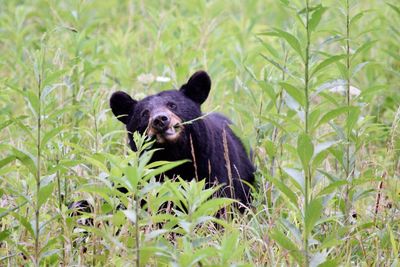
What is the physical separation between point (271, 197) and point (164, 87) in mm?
2218

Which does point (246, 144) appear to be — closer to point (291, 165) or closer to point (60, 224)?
point (291, 165)

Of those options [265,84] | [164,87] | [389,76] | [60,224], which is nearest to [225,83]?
[164,87]

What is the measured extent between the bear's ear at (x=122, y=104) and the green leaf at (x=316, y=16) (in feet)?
7.69

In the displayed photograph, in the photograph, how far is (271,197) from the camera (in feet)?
20.2

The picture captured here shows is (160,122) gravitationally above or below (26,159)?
above

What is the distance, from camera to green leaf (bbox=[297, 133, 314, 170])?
4.42 meters

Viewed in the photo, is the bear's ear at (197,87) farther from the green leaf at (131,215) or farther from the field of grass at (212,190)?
the green leaf at (131,215)

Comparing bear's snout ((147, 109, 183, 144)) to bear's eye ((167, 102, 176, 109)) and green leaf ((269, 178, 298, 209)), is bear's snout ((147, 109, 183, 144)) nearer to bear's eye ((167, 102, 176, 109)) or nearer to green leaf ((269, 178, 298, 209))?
bear's eye ((167, 102, 176, 109))

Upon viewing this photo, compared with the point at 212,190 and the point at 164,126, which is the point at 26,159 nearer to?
the point at 212,190

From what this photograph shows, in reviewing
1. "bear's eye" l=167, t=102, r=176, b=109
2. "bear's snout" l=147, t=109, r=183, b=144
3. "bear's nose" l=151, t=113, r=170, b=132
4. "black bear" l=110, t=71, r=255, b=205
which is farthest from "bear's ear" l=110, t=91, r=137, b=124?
"bear's nose" l=151, t=113, r=170, b=132

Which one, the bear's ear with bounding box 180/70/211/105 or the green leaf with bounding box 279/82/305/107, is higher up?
the bear's ear with bounding box 180/70/211/105

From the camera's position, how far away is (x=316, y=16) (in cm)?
470

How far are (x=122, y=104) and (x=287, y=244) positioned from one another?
2.57 metres

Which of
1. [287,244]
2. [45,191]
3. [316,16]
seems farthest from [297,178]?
[45,191]
